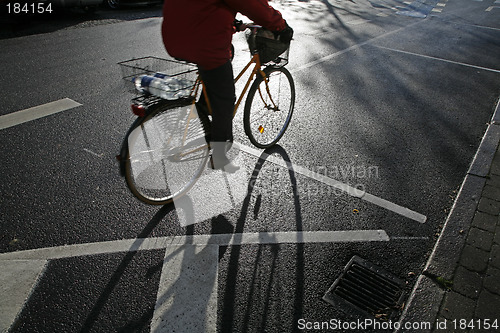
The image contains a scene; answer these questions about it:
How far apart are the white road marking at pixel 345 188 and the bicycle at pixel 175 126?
0.93ft

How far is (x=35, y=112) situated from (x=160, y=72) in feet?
9.07

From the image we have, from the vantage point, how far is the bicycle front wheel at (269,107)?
388 cm

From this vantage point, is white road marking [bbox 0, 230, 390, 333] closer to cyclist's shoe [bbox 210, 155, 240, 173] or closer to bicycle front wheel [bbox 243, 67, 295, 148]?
cyclist's shoe [bbox 210, 155, 240, 173]

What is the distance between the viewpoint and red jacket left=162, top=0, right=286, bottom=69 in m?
2.60

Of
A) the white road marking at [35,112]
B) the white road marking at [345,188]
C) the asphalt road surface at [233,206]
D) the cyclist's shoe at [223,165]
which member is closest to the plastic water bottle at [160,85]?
the cyclist's shoe at [223,165]

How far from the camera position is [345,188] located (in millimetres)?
3758

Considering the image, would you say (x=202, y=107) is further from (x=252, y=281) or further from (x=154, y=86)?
(x=252, y=281)

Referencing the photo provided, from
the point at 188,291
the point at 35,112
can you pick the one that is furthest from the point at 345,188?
the point at 35,112

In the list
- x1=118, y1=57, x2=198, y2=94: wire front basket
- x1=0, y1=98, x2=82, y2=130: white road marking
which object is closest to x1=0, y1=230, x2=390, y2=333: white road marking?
x1=118, y1=57, x2=198, y2=94: wire front basket

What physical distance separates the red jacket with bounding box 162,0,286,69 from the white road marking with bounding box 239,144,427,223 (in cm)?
156

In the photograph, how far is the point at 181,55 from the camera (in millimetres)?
2807

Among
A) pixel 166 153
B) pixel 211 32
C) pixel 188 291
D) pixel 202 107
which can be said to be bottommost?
pixel 188 291

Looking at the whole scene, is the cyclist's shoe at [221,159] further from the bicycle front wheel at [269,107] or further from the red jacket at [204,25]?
the red jacket at [204,25]

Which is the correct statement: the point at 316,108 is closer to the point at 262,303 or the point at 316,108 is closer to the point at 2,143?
the point at 262,303
